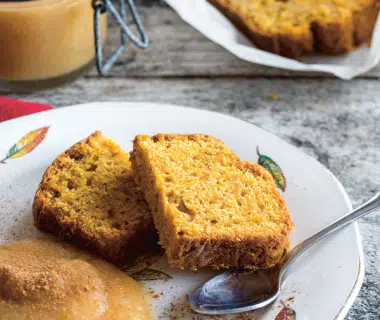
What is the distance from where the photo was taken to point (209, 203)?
1.85 m

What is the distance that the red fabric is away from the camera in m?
2.44

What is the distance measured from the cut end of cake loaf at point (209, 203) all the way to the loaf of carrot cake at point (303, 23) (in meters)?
1.06

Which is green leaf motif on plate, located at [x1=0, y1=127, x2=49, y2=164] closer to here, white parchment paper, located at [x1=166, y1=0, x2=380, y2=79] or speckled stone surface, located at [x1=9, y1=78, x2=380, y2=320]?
speckled stone surface, located at [x1=9, y1=78, x2=380, y2=320]

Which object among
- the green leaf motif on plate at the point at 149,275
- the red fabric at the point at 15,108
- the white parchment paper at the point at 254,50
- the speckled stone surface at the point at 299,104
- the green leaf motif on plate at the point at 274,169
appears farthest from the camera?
the white parchment paper at the point at 254,50

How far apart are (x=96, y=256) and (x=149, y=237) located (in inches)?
6.8

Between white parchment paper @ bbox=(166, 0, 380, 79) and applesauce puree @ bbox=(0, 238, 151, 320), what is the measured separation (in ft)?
4.96

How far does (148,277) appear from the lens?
1794 mm

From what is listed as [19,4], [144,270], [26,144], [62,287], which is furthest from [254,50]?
[62,287]

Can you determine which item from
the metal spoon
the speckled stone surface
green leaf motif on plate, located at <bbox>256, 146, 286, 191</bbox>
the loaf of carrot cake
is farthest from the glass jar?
the metal spoon

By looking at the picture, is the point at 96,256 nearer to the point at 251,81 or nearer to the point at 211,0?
the point at 251,81

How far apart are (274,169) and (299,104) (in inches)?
31.4

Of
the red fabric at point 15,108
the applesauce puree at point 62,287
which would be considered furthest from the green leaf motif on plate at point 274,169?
the red fabric at point 15,108

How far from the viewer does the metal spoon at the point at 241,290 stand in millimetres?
1668

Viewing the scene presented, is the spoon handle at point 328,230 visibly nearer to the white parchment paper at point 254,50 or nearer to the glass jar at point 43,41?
the white parchment paper at point 254,50
